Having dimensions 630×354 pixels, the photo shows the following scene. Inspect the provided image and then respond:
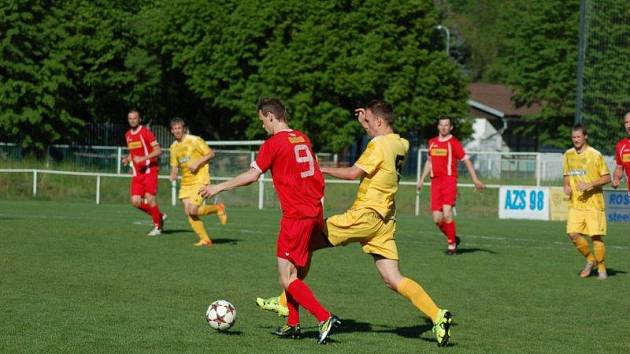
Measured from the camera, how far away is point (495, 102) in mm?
78500

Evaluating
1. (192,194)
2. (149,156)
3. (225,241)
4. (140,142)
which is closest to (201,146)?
(192,194)

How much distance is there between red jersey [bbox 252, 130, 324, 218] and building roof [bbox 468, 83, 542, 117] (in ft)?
210

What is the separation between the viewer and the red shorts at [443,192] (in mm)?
17984

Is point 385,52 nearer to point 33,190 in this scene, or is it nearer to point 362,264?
point 33,190

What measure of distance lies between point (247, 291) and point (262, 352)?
12.8 ft

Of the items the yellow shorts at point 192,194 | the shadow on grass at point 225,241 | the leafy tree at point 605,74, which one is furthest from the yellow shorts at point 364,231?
the leafy tree at point 605,74

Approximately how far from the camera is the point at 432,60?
5278 cm

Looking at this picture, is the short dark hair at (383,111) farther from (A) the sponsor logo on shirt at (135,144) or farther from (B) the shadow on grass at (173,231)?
(B) the shadow on grass at (173,231)

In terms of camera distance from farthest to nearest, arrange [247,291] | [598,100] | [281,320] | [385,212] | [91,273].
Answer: [598,100] → [91,273] → [247,291] → [281,320] → [385,212]

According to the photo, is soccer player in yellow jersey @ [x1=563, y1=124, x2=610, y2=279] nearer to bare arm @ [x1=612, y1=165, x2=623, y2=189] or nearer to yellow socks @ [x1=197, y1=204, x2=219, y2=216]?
bare arm @ [x1=612, y1=165, x2=623, y2=189]

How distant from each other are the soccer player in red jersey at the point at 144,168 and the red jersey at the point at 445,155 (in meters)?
4.79

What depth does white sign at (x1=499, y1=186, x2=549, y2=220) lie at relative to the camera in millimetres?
30453

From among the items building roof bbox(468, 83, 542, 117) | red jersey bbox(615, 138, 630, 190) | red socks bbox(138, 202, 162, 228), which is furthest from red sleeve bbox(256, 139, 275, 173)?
building roof bbox(468, 83, 542, 117)

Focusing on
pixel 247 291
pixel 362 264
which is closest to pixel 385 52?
pixel 362 264
